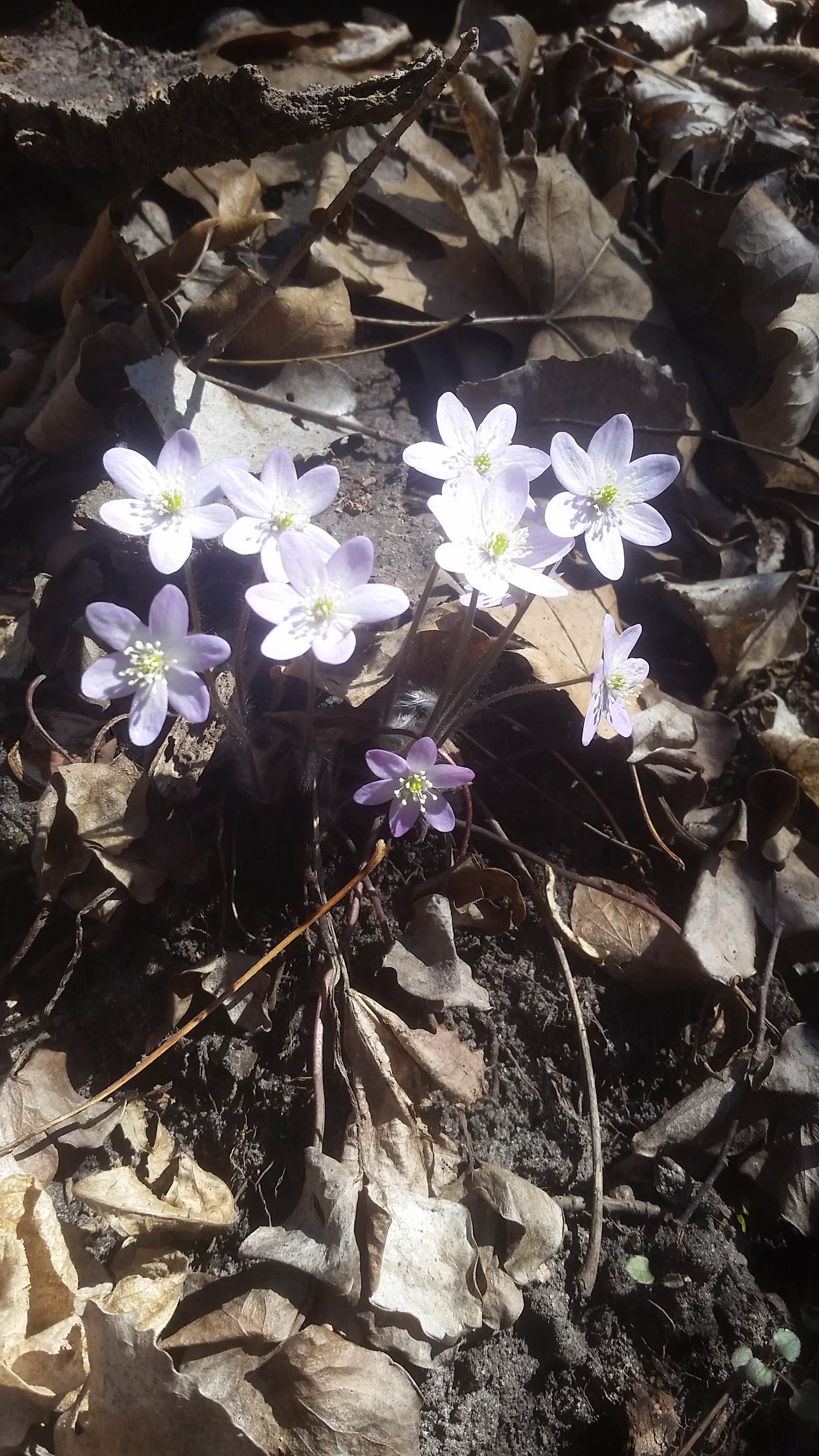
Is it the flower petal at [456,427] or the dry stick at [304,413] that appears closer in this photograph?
the flower petal at [456,427]

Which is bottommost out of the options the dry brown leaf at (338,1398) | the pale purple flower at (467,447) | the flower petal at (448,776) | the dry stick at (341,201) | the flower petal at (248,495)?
the dry brown leaf at (338,1398)

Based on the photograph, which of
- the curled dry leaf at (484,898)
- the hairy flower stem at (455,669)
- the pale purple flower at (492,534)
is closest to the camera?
the pale purple flower at (492,534)

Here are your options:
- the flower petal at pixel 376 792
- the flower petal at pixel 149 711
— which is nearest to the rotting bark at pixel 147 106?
the flower petal at pixel 149 711

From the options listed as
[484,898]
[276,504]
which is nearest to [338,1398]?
[484,898]

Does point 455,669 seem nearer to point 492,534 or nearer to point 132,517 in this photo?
point 492,534

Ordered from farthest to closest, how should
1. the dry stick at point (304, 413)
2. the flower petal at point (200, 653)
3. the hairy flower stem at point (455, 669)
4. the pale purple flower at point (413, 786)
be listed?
the dry stick at point (304, 413) < the pale purple flower at point (413, 786) < the hairy flower stem at point (455, 669) < the flower petal at point (200, 653)

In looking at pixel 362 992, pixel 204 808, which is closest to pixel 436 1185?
pixel 362 992

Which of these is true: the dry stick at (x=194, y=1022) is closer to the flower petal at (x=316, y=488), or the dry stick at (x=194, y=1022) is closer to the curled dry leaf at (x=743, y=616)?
the flower petal at (x=316, y=488)
